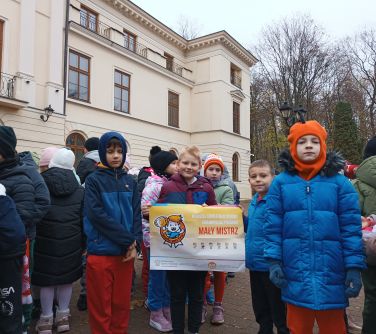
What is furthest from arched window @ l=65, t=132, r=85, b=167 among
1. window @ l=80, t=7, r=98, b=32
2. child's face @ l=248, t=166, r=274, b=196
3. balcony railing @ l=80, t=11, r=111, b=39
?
child's face @ l=248, t=166, r=274, b=196

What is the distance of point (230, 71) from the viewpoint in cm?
2941

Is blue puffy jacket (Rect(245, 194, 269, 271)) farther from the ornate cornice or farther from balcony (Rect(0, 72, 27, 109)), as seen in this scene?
the ornate cornice

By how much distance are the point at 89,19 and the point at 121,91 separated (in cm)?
441

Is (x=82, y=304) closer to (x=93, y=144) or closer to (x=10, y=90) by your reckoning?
(x=93, y=144)

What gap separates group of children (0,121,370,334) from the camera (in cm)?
244

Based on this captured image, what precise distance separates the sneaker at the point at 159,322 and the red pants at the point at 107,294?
650 millimetres

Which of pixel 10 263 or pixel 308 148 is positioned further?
pixel 10 263

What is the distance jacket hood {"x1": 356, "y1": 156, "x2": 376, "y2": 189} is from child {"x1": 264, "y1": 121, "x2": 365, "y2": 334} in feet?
1.93

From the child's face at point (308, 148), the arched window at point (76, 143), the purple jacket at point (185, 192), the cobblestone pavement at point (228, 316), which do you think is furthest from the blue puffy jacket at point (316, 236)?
the arched window at point (76, 143)

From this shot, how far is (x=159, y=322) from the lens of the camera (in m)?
3.84

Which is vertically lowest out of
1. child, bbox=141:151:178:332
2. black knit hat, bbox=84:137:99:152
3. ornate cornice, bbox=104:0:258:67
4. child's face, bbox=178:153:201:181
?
child, bbox=141:151:178:332

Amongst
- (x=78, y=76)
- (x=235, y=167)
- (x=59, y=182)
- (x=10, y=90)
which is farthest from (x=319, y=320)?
(x=235, y=167)

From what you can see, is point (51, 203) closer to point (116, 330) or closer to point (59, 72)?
point (116, 330)

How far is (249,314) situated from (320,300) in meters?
2.23
